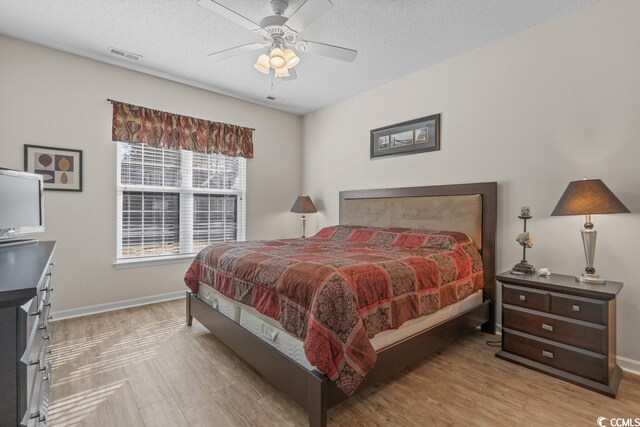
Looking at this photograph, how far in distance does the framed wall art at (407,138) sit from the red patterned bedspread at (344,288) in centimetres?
116

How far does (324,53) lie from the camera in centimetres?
251

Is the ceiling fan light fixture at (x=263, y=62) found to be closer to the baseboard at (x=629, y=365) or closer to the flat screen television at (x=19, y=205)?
the flat screen television at (x=19, y=205)

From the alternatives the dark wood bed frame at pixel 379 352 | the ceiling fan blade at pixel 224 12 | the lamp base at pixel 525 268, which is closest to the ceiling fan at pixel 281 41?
the ceiling fan blade at pixel 224 12

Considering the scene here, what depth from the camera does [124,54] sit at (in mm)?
3197

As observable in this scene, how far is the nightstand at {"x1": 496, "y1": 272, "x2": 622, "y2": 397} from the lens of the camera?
1.95 meters

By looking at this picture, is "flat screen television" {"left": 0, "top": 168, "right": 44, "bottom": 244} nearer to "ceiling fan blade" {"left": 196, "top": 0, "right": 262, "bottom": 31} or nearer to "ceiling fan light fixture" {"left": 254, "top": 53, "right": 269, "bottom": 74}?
"ceiling fan blade" {"left": 196, "top": 0, "right": 262, "bottom": 31}

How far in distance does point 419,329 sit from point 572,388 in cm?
101

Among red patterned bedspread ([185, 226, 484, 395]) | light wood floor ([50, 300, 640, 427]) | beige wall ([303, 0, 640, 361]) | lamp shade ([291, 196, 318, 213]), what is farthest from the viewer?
lamp shade ([291, 196, 318, 213])

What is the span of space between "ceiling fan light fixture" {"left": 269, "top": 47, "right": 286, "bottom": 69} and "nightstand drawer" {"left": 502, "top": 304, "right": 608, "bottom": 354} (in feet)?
8.61

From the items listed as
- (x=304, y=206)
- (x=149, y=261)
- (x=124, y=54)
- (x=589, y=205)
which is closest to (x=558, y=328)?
(x=589, y=205)

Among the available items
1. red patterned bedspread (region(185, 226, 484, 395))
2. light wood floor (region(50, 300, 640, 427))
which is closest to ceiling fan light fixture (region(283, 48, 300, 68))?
red patterned bedspread (region(185, 226, 484, 395))

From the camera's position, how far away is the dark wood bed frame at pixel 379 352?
1568 millimetres

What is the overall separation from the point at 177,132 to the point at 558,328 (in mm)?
4300

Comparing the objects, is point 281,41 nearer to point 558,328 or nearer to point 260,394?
point 260,394
